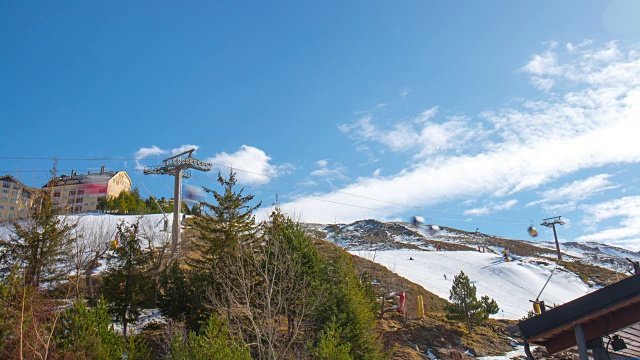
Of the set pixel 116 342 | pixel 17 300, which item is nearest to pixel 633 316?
pixel 116 342

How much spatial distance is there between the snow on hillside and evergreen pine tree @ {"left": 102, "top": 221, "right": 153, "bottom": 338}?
95.8 feet

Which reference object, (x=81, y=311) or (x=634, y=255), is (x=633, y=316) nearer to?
(x=81, y=311)

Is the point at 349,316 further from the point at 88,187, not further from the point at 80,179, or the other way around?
the point at 80,179

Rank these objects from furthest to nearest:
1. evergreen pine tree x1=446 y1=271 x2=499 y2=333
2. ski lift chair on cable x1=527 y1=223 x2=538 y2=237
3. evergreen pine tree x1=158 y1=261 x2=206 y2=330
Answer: ski lift chair on cable x1=527 y1=223 x2=538 y2=237
evergreen pine tree x1=446 y1=271 x2=499 y2=333
evergreen pine tree x1=158 y1=261 x2=206 y2=330

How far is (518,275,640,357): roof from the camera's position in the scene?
26.1ft

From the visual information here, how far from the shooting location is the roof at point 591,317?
7.95m

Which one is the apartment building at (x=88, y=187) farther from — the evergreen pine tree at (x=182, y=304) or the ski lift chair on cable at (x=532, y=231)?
the ski lift chair on cable at (x=532, y=231)

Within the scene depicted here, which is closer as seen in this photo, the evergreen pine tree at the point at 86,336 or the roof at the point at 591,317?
the roof at the point at 591,317

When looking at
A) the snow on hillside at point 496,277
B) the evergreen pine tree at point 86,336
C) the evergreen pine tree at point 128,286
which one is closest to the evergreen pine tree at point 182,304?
the evergreen pine tree at point 128,286

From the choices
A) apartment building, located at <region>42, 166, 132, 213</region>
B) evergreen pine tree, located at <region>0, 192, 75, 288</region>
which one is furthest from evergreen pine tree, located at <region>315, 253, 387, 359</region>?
apartment building, located at <region>42, 166, 132, 213</region>

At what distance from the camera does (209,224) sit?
2498 centimetres

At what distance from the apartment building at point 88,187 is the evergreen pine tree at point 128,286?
17.2m

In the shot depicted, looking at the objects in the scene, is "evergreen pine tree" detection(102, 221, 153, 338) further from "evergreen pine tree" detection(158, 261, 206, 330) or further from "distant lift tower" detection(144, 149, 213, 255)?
"distant lift tower" detection(144, 149, 213, 255)

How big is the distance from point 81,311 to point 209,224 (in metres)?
10.9
